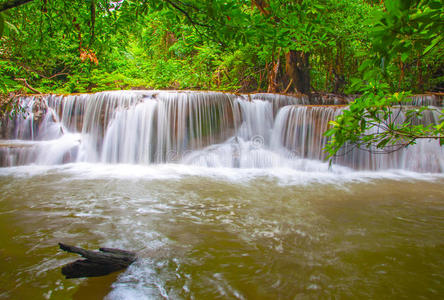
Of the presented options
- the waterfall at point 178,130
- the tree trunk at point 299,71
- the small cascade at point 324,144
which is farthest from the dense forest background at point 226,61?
the small cascade at point 324,144

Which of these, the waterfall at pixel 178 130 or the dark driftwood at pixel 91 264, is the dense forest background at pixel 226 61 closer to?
the waterfall at pixel 178 130

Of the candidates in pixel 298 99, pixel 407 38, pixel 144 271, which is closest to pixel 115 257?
pixel 144 271

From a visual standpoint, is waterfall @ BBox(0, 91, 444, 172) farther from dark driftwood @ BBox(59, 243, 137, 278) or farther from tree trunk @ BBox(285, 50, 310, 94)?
dark driftwood @ BBox(59, 243, 137, 278)

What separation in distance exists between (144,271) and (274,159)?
638cm

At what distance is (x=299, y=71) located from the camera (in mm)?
10945

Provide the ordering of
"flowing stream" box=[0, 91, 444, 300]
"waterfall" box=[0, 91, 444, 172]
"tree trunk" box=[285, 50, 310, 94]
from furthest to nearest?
"tree trunk" box=[285, 50, 310, 94] → "waterfall" box=[0, 91, 444, 172] → "flowing stream" box=[0, 91, 444, 300]

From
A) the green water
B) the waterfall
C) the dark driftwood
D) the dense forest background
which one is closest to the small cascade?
the waterfall

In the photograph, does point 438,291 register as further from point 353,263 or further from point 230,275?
point 230,275

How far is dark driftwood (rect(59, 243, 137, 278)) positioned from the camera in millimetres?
1982

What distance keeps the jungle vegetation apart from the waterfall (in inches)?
42.9

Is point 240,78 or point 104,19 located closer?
point 104,19

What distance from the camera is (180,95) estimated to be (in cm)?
854

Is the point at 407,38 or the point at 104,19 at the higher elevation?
the point at 104,19

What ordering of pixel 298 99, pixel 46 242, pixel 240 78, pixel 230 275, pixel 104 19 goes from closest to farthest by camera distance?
pixel 230 275, pixel 46 242, pixel 104 19, pixel 298 99, pixel 240 78
